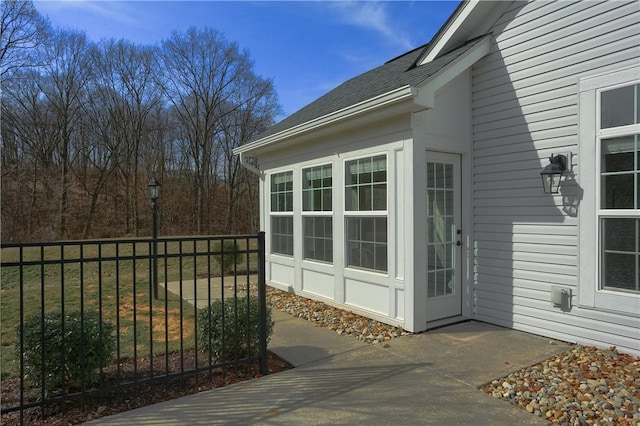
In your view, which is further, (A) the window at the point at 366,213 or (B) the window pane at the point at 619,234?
(A) the window at the point at 366,213

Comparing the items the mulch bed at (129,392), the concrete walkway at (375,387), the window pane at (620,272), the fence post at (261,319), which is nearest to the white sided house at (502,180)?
the window pane at (620,272)

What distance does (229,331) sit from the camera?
361 centimetres

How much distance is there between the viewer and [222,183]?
24938 millimetres

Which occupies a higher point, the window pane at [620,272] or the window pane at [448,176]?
the window pane at [448,176]

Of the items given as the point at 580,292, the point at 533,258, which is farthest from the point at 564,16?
the point at 580,292

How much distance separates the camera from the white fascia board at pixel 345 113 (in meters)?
4.28

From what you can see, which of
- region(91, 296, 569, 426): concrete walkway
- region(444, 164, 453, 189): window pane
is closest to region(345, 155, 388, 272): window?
region(444, 164, 453, 189): window pane

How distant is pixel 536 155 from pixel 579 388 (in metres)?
2.55

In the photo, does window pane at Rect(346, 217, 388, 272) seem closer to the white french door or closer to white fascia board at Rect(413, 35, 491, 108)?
the white french door

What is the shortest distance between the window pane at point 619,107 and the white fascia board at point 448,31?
2.01 m

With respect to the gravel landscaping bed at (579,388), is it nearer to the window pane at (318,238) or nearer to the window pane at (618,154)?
the window pane at (618,154)

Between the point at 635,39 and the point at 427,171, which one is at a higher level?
the point at 635,39

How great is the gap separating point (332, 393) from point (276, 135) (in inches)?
196

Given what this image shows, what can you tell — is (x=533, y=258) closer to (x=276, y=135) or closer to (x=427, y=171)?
(x=427, y=171)
